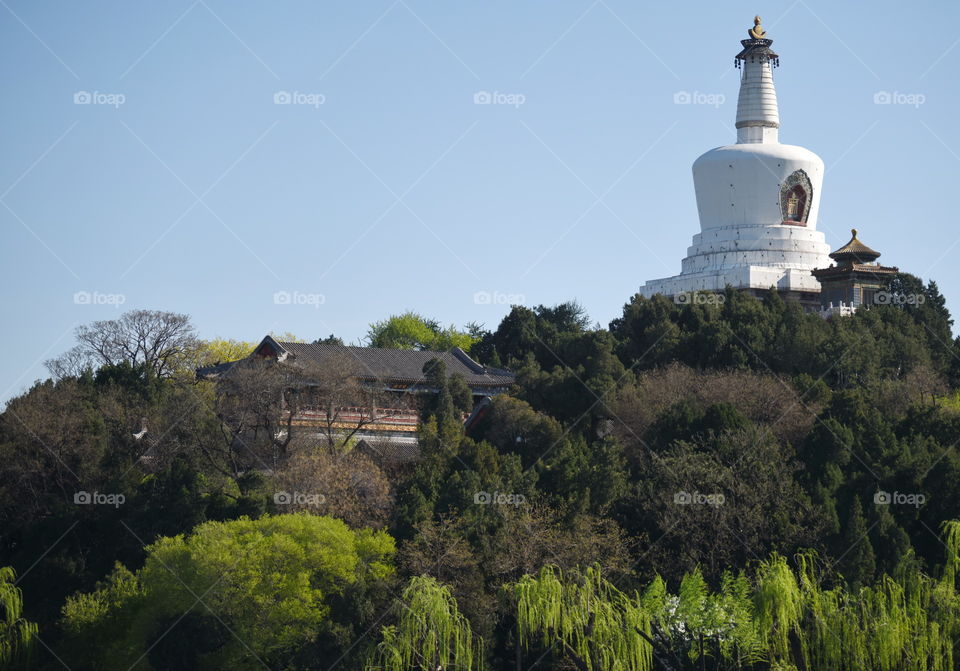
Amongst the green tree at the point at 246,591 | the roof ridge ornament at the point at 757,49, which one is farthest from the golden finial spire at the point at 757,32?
the green tree at the point at 246,591

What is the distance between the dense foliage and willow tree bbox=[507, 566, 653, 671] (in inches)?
2.3

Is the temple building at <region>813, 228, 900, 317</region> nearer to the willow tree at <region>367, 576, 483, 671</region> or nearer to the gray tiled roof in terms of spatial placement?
the gray tiled roof

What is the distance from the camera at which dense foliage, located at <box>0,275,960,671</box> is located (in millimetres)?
29672

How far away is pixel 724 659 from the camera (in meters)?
29.1

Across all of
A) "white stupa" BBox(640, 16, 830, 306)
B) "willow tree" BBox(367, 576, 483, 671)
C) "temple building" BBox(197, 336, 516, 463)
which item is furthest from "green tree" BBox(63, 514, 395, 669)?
"white stupa" BBox(640, 16, 830, 306)

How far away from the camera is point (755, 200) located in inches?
2302

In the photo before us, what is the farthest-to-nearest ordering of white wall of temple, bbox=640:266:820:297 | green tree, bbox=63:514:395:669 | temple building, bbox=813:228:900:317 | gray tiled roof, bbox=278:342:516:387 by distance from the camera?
white wall of temple, bbox=640:266:820:297 → temple building, bbox=813:228:900:317 → gray tiled roof, bbox=278:342:516:387 → green tree, bbox=63:514:395:669

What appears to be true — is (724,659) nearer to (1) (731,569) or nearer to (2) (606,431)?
(1) (731,569)

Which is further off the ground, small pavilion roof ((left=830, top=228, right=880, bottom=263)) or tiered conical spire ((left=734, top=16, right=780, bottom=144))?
tiered conical spire ((left=734, top=16, right=780, bottom=144))

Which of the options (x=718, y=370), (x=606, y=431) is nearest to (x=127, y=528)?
(x=606, y=431)

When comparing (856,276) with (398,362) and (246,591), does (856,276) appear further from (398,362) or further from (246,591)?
(246,591)

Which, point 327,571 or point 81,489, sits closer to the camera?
point 327,571

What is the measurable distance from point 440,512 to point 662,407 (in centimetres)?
893

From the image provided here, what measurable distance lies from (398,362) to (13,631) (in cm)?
1743
